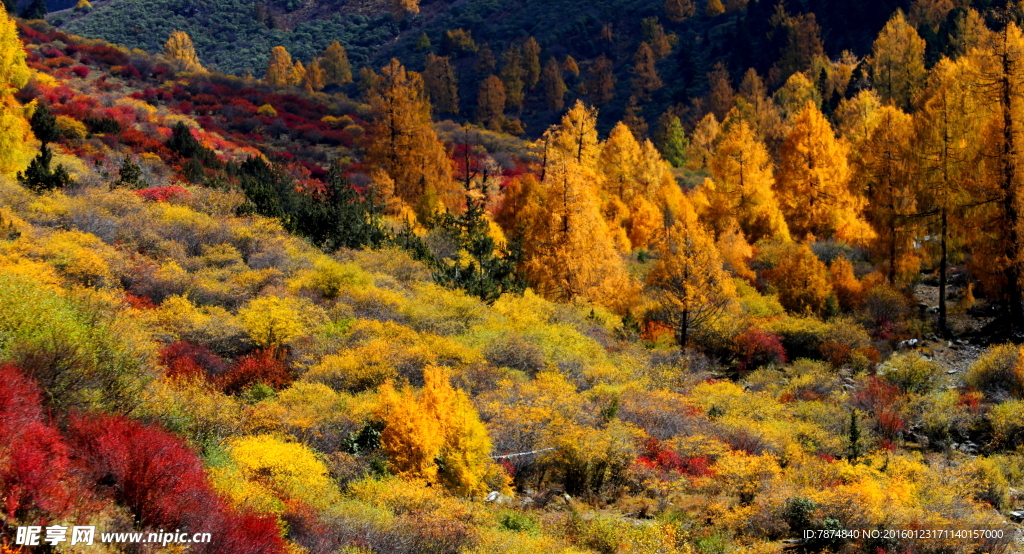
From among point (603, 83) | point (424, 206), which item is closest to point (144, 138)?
point (424, 206)

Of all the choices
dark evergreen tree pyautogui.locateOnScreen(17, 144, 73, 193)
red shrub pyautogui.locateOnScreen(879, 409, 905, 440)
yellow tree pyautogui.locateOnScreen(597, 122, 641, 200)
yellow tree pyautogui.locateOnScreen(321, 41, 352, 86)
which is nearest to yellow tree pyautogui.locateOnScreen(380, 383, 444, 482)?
red shrub pyautogui.locateOnScreen(879, 409, 905, 440)

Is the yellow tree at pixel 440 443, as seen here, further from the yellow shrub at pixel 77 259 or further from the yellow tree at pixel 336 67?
the yellow tree at pixel 336 67

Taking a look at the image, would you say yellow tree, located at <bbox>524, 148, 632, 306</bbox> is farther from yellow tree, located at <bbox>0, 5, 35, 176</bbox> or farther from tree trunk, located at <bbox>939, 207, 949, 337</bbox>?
yellow tree, located at <bbox>0, 5, 35, 176</bbox>

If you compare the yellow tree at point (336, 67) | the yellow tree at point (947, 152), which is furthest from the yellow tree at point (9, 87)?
the yellow tree at point (336, 67)

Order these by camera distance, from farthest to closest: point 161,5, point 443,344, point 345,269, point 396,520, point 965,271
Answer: point 161,5 < point 965,271 < point 345,269 < point 443,344 < point 396,520

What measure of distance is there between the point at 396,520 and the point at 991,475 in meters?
10.3

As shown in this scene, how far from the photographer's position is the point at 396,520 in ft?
26.9

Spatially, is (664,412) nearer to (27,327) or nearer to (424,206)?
(27,327)

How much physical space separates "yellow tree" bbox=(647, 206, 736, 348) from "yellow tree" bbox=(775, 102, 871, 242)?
12.4 metres

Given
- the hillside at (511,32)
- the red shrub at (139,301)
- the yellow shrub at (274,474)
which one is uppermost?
the hillside at (511,32)

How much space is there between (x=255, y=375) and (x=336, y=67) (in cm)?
9893

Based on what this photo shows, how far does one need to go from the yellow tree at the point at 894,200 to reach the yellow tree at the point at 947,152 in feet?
2.23

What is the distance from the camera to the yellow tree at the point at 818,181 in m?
32.1

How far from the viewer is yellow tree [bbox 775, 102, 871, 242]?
32.1 meters
